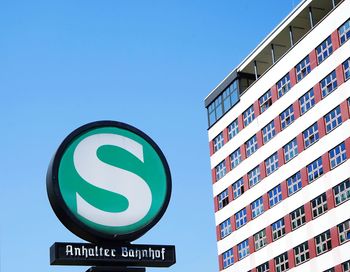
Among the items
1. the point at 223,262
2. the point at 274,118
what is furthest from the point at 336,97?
the point at 223,262

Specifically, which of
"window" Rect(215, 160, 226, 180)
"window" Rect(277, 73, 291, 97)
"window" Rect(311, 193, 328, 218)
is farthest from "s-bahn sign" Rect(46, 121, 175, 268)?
"window" Rect(215, 160, 226, 180)

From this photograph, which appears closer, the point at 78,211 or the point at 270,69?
the point at 78,211

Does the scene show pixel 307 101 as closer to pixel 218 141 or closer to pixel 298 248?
pixel 298 248

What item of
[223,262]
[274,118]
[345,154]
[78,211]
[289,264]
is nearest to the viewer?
[78,211]

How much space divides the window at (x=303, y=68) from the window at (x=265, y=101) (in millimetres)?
4371

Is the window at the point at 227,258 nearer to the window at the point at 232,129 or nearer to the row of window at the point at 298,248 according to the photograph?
the row of window at the point at 298,248

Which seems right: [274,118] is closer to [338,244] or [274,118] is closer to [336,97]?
[336,97]

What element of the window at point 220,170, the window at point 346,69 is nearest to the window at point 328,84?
the window at point 346,69

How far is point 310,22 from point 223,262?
21.4 m

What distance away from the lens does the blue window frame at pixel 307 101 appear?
55.7 m

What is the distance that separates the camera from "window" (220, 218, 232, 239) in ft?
217

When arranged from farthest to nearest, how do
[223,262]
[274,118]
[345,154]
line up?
[223,262]
[274,118]
[345,154]

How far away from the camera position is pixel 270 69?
6084 cm

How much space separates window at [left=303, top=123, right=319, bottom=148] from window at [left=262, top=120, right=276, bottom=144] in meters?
4.35
